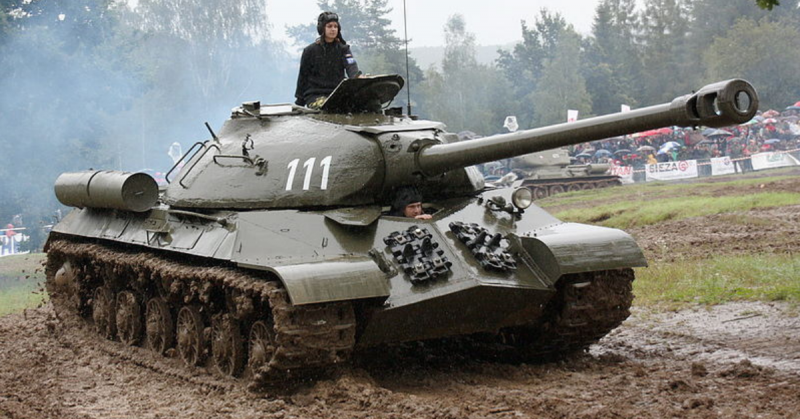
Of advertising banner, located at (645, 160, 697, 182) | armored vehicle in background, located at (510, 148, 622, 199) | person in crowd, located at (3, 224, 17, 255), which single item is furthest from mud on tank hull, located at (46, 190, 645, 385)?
advertising banner, located at (645, 160, 697, 182)

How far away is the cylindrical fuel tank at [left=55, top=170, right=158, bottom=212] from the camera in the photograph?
456 inches

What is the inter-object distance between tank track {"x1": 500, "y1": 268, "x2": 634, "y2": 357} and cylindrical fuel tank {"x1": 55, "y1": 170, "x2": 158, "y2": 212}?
4470 millimetres

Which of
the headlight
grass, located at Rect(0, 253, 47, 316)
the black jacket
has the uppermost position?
the black jacket

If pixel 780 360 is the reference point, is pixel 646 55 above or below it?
above

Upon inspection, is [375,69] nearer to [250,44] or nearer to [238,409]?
[250,44]

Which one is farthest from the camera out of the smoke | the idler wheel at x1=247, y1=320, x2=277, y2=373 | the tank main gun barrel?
the smoke

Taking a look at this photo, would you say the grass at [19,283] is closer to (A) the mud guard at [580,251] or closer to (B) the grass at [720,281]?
(A) the mud guard at [580,251]

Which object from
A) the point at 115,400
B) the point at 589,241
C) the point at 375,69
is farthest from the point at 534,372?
the point at 375,69

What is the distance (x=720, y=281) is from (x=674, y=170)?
24047 mm

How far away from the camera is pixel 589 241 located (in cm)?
977

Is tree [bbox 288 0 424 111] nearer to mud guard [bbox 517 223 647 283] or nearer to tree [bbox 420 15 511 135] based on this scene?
tree [bbox 420 15 511 135]

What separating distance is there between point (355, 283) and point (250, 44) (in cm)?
4159

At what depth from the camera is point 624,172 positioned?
39.5 m

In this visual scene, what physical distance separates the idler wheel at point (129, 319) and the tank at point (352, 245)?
0.09ft
